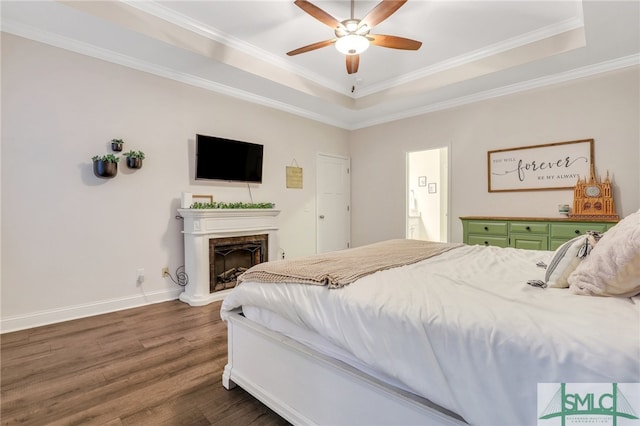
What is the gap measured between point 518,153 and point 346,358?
3.85m

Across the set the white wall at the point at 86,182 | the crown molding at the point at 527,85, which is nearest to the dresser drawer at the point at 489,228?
the crown molding at the point at 527,85

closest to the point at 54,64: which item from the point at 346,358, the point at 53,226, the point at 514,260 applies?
the point at 53,226

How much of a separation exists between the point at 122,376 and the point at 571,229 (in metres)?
4.22

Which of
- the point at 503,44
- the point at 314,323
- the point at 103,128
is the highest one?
the point at 503,44

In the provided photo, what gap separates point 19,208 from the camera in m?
2.68

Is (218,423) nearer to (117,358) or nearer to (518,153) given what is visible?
(117,358)

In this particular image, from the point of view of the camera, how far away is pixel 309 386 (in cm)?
139

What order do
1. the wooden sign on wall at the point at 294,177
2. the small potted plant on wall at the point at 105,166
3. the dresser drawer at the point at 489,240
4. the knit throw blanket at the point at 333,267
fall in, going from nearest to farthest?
the knit throw blanket at the point at 333,267 < the small potted plant on wall at the point at 105,166 < the dresser drawer at the point at 489,240 < the wooden sign on wall at the point at 294,177

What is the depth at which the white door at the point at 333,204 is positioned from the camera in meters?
5.29

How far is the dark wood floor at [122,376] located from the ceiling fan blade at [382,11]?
2767 millimetres

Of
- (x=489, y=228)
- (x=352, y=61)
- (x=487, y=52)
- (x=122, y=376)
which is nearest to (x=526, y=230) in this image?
(x=489, y=228)

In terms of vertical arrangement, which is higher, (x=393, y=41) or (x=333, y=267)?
(x=393, y=41)

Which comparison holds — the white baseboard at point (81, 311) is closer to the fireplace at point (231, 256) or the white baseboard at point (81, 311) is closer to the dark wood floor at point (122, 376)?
the dark wood floor at point (122, 376)

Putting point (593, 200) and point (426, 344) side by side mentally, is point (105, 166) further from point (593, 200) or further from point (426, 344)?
point (593, 200)
